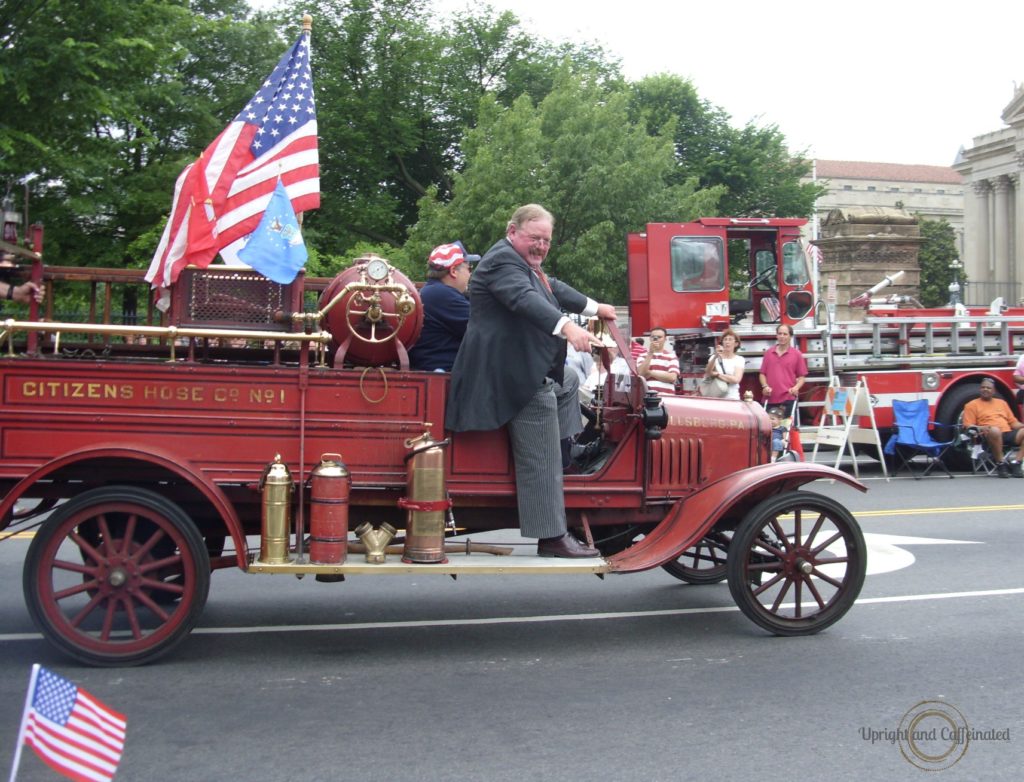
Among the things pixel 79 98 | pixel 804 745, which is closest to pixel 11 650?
pixel 804 745

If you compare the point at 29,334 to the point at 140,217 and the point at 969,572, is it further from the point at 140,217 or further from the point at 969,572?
the point at 140,217

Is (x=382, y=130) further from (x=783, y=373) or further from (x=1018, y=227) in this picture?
(x=1018, y=227)

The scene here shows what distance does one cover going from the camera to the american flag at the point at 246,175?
224 inches

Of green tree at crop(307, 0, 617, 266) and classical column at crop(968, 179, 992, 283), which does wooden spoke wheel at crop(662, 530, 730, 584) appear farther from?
classical column at crop(968, 179, 992, 283)

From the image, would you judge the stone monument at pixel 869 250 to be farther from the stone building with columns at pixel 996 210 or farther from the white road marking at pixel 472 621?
the stone building with columns at pixel 996 210

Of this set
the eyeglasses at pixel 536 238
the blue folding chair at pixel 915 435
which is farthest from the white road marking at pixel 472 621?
the blue folding chair at pixel 915 435

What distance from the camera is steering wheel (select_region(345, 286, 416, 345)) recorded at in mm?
5445

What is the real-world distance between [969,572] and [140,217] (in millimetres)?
Result: 20375

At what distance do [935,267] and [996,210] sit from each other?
A: 5.46 m

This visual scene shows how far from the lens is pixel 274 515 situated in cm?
526

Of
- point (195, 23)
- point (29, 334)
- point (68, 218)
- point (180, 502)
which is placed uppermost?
point (195, 23)

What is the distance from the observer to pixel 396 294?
5512 mm

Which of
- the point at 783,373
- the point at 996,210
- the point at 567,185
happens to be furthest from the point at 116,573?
the point at 996,210

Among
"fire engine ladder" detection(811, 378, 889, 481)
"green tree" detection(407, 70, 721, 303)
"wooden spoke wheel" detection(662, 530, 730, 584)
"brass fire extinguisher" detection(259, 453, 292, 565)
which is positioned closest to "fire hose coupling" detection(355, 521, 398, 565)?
"brass fire extinguisher" detection(259, 453, 292, 565)
